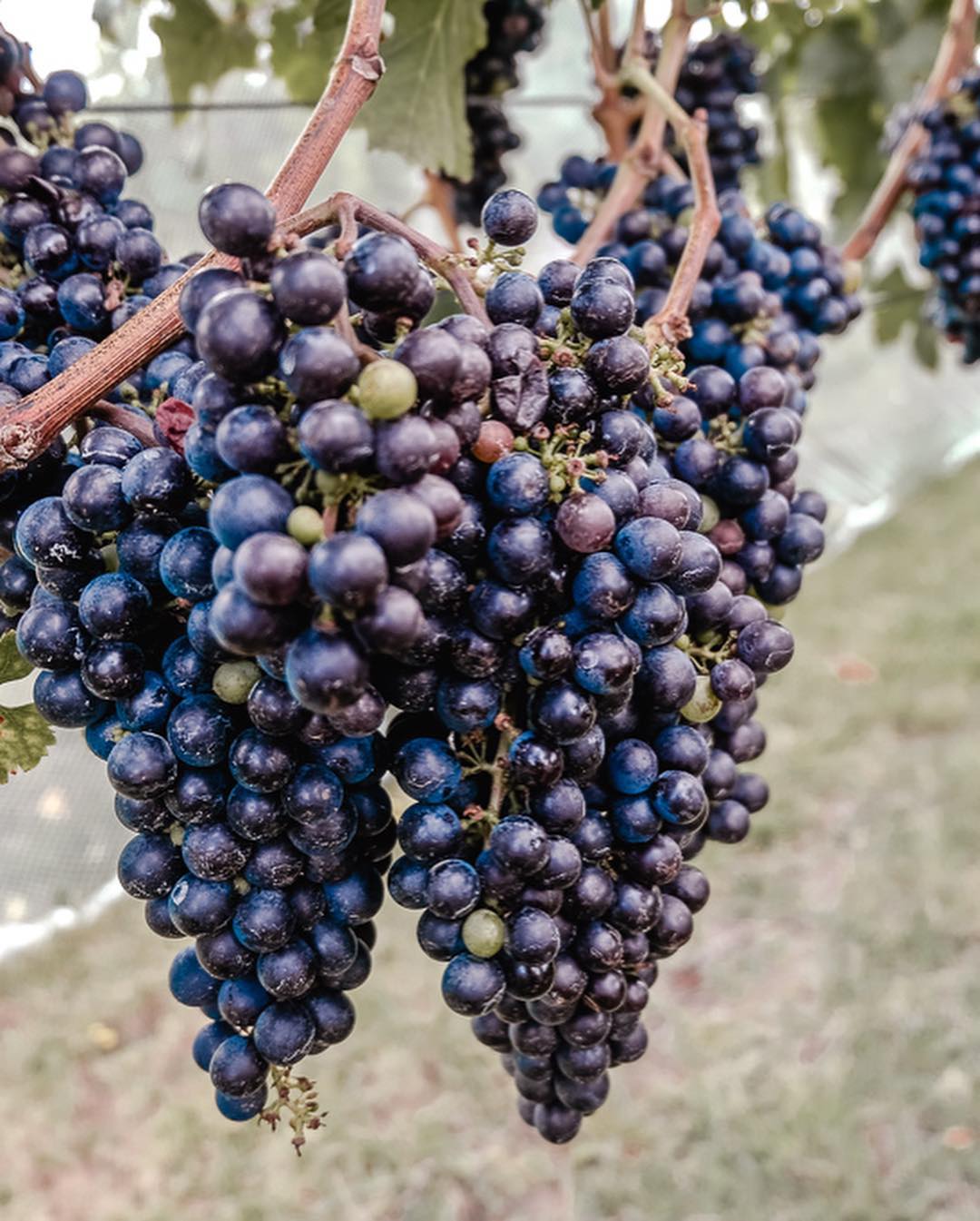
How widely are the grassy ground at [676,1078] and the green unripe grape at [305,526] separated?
218 cm

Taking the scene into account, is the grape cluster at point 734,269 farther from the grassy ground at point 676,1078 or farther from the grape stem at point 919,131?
the grassy ground at point 676,1078

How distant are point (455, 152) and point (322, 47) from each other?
0.80ft

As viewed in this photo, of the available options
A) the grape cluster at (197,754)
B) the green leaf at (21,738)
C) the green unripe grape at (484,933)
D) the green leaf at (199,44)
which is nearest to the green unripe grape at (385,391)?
the grape cluster at (197,754)

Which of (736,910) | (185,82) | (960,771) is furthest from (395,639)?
(960,771)

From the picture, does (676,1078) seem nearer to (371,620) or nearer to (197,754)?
(197,754)

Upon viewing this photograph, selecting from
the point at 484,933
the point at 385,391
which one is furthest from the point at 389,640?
the point at 484,933

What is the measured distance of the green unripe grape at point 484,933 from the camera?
79cm

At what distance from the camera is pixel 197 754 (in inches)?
29.0

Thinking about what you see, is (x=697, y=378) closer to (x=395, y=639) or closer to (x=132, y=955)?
(x=395, y=639)

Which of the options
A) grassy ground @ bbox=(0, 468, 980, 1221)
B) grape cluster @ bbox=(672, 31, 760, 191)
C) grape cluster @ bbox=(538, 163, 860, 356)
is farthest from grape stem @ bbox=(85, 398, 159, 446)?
grassy ground @ bbox=(0, 468, 980, 1221)

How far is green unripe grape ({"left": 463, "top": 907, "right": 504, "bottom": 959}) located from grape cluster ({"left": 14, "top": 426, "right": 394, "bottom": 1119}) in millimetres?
80

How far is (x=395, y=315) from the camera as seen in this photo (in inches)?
26.9

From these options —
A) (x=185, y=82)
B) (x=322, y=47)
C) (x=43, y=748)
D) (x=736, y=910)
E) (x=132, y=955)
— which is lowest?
(x=132, y=955)

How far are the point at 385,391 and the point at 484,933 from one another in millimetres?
389
